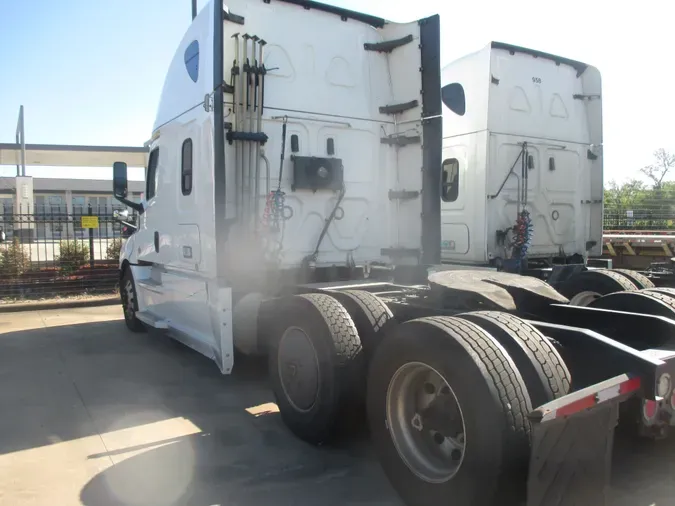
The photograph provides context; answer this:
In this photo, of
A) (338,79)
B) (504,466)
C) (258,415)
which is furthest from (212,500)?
(338,79)

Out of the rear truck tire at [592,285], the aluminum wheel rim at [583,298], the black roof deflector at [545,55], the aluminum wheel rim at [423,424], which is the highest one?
the black roof deflector at [545,55]

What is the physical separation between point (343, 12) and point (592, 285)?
12.5 feet

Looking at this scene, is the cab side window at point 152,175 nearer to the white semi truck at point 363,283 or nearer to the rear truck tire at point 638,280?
the white semi truck at point 363,283

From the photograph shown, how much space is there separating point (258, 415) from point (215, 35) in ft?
11.0

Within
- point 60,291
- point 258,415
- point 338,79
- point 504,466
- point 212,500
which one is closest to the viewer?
point 504,466

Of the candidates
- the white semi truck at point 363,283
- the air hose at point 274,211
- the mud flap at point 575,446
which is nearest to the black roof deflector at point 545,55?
the white semi truck at point 363,283

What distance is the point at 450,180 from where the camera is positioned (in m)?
8.04

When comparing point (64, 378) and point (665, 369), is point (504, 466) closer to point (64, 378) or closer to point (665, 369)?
point (665, 369)

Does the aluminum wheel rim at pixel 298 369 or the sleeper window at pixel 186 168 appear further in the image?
the sleeper window at pixel 186 168

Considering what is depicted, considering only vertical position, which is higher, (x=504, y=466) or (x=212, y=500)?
(x=504, y=466)

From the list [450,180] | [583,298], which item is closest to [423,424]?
[583,298]

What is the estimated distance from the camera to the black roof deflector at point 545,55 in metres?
7.50

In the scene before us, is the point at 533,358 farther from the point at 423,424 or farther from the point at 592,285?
the point at 592,285

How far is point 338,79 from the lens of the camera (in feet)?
19.7
